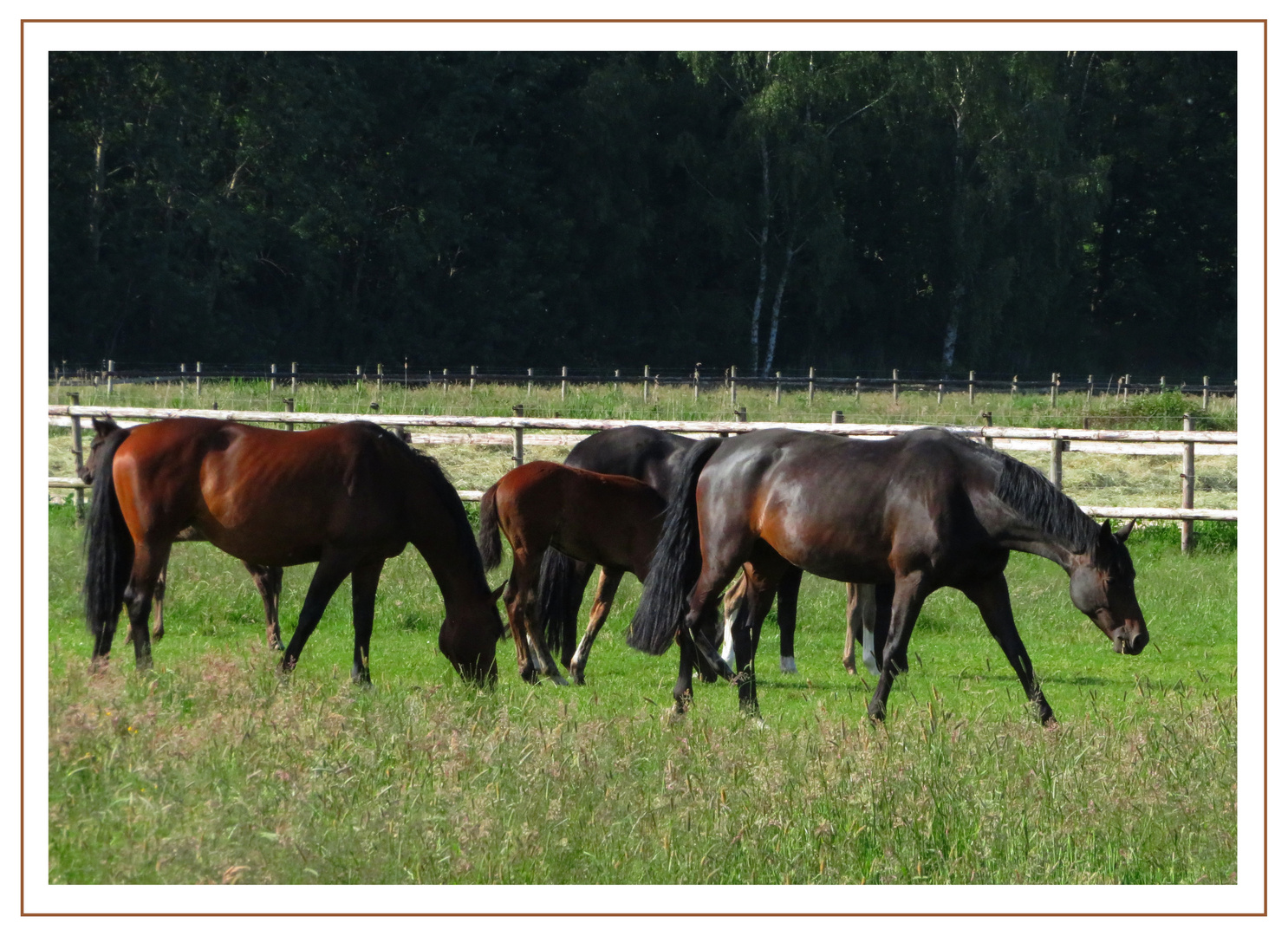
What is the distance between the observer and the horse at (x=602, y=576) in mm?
8273

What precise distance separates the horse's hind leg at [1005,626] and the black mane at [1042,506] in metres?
0.35

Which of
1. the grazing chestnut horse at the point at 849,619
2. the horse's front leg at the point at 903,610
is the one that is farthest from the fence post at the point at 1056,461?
the horse's front leg at the point at 903,610

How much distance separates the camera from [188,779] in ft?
14.7

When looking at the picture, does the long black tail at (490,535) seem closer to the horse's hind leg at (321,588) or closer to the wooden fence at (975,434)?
the horse's hind leg at (321,588)

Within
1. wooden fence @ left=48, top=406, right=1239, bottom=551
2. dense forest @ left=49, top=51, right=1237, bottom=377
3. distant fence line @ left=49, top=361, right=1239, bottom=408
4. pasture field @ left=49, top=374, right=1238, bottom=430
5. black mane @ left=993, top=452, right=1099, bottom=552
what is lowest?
black mane @ left=993, top=452, right=1099, bottom=552

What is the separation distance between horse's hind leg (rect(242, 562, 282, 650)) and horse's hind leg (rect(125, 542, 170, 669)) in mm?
1459

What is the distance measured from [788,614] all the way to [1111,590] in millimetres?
2109

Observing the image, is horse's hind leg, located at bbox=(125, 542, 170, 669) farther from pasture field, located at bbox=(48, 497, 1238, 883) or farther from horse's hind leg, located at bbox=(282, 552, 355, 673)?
horse's hind leg, located at bbox=(282, 552, 355, 673)

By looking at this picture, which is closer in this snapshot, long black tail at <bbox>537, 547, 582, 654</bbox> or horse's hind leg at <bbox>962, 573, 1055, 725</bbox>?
horse's hind leg at <bbox>962, 573, 1055, 725</bbox>

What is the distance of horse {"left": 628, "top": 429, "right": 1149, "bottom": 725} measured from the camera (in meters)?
6.76

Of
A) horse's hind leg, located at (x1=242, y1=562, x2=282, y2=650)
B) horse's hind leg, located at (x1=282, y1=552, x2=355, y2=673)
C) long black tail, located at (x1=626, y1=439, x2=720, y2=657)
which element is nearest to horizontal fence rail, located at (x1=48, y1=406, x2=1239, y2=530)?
horse's hind leg, located at (x1=242, y1=562, x2=282, y2=650)

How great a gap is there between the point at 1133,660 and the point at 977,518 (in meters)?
2.93
